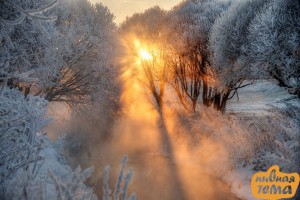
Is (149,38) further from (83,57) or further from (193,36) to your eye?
(83,57)

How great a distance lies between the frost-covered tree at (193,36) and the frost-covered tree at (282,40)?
5908 millimetres

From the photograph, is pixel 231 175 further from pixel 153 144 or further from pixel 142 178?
pixel 153 144

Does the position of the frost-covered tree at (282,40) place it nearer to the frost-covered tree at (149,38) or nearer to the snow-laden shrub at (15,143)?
the snow-laden shrub at (15,143)

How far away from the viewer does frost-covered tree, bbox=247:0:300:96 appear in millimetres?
12383

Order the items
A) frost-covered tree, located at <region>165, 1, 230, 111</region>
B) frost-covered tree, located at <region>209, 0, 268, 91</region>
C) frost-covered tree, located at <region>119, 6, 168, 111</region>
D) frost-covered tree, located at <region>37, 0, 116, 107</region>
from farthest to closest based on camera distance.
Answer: frost-covered tree, located at <region>119, 6, 168, 111</region> → frost-covered tree, located at <region>165, 1, 230, 111</region> → frost-covered tree, located at <region>37, 0, 116, 107</region> → frost-covered tree, located at <region>209, 0, 268, 91</region>

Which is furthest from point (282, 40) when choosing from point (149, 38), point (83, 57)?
point (149, 38)

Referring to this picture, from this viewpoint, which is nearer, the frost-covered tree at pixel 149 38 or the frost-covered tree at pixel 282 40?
the frost-covered tree at pixel 282 40

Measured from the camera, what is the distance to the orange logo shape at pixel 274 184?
10.4m

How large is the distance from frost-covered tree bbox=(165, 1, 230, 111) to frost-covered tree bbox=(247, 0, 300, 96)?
5908mm

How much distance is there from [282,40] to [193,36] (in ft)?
24.2

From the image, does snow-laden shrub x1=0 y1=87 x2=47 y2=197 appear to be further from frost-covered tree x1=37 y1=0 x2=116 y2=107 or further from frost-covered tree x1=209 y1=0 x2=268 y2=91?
frost-covered tree x1=209 y1=0 x2=268 y2=91

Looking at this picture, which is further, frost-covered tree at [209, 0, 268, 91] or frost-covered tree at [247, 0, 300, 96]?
frost-covered tree at [209, 0, 268, 91]

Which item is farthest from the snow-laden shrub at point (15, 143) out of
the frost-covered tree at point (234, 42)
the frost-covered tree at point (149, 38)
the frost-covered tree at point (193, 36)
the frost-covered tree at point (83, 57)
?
the frost-covered tree at point (149, 38)

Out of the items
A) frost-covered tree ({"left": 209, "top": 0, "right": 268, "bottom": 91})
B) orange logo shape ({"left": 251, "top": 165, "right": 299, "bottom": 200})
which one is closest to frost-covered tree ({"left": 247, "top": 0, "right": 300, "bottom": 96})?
frost-covered tree ({"left": 209, "top": 0, "right": 268, "bottom": 91})
